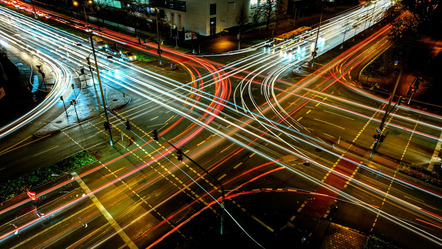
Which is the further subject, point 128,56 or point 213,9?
point 213,9

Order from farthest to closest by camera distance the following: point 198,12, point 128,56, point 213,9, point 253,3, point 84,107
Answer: point 253,3
point 213,9
point 198,12
point 128,56
point 84,107

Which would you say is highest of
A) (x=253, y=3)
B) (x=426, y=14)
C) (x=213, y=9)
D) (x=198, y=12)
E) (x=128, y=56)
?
(x=426, y=14)

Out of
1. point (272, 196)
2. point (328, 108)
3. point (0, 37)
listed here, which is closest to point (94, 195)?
point (272, 196)

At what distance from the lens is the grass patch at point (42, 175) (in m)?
21.9

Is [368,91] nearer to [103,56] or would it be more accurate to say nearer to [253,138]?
[253,138]

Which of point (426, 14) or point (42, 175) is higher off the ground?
point (426, 14)

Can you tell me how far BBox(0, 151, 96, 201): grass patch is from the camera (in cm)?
2191

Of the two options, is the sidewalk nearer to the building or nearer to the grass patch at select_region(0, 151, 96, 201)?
the grass patch at select_region(0, 151, 96, 201)

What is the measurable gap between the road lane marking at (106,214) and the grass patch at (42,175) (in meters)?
1.41

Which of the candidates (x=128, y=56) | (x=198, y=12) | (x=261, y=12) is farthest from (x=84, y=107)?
(x=261, y=12)

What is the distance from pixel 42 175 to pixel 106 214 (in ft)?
27.4

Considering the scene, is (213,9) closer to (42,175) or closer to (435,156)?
(42,175)

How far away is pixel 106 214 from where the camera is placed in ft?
65.3

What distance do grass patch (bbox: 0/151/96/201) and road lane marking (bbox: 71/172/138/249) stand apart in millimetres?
1405
